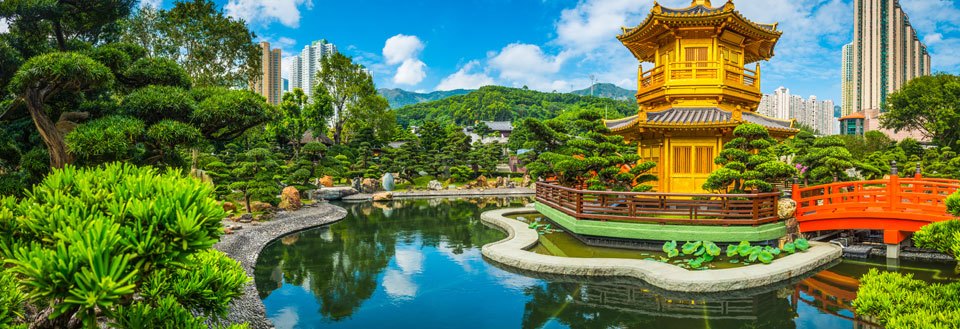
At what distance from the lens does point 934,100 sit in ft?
94.5

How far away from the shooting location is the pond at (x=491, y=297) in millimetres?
7465

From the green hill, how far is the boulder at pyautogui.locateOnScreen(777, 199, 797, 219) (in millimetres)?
64138

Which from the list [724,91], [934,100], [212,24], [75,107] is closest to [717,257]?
[724,91]

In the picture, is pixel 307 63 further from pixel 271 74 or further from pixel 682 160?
pixel 682 160

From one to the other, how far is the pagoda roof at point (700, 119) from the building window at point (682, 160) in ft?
3.27

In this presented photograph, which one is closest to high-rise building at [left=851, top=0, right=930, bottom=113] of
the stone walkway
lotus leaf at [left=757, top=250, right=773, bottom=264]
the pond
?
the stone walkway

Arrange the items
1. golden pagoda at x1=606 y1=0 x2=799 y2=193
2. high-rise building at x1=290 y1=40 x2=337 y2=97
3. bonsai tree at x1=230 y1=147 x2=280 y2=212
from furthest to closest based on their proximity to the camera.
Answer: high-rise building at x1=290 y1=40 x2=337 y2=97
bonsai tree at x1=230 y1=147 x2=280 y2=212
golden pagoda at x1=606 y1=0 x2=799 y2=193

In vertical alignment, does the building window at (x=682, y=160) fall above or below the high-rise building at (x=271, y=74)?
below

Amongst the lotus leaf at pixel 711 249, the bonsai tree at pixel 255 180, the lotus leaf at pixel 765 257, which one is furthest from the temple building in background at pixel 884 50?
the bonsai tree at pixel 255 180

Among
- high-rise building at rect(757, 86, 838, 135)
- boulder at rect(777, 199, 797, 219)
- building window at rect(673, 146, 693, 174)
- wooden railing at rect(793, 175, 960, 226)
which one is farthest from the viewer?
high-rise building at rect(757, 86, 838, 135)

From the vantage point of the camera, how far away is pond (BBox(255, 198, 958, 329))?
7.46m

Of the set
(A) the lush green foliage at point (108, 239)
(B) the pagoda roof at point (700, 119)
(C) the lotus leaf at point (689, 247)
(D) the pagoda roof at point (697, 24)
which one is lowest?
(C) the lotus leaf at point (689, 247)

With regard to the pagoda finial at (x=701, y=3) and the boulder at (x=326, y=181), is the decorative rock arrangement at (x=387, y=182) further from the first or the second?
the pagoda finial at (x=701, y=3)

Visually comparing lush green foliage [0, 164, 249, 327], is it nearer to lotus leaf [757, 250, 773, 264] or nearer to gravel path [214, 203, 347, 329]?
gravel path [214, 203, 347, 329]
